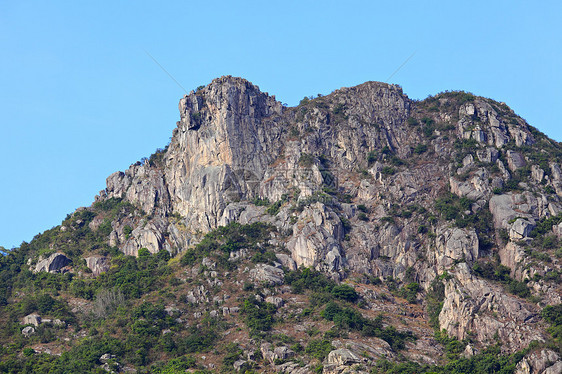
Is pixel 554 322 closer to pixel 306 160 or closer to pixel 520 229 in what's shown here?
pixel 520 229

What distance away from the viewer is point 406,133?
15300 centimetres

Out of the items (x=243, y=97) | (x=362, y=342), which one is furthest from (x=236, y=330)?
(x=243, y=97)

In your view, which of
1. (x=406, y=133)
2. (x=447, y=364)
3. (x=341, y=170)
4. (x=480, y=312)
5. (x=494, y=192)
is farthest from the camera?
(x=406, y=133)

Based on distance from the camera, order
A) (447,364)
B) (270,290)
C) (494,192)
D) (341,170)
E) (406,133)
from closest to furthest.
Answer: (447,364) → (270,290) → (494,192) → (341,170) → (406,133)

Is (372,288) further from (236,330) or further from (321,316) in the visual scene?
(236,330)

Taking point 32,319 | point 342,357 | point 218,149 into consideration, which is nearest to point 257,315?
point 342,357

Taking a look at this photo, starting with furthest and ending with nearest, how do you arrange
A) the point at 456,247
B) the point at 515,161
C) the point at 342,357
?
1. the point at 515,161
2. the point at 456,247
3. the point at 342,357

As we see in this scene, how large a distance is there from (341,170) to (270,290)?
31484 mm

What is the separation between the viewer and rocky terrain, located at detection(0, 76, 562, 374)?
352ft

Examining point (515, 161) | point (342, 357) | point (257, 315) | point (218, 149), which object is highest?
point (218, 149)

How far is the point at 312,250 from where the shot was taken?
124875 mm

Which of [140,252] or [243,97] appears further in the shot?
[243,97]

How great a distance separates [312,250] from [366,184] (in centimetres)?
1950

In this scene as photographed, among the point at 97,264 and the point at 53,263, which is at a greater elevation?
the point at 53,263
